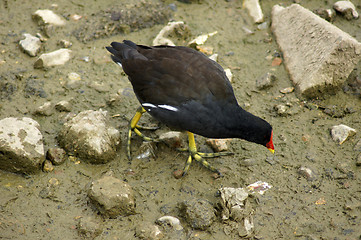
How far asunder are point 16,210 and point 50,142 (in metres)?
0.88

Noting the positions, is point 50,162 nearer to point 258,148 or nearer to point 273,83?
point 258,148

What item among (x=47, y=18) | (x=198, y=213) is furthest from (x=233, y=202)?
(x=47, y=18)

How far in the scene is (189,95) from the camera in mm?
3545

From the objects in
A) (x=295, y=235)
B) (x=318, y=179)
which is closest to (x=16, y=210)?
(x=295, y=235)

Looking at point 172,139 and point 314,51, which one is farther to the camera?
point 314,51

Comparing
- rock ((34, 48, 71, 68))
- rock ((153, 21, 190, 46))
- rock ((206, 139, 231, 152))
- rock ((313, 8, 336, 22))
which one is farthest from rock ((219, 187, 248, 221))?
rock ((313, 8, 336, 22))

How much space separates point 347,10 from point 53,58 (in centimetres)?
419

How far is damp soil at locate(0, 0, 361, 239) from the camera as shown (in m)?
3.35

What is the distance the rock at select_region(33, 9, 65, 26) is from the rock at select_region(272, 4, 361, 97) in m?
3.14

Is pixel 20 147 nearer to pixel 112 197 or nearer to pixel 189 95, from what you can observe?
pixel 112 197

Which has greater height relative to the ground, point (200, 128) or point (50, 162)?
point (200, 128)

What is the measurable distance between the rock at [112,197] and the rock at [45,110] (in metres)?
1.31

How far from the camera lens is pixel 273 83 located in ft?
15.8

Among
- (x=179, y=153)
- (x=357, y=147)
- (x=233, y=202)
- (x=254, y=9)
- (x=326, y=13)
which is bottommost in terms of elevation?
(x=179, y=153)
